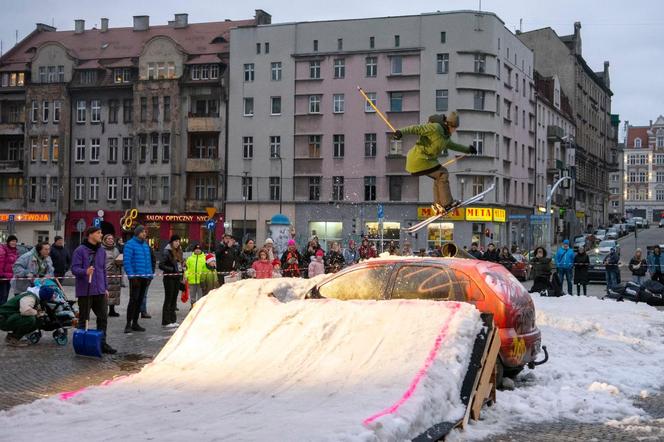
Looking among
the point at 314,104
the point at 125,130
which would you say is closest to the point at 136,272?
the point at 314,104

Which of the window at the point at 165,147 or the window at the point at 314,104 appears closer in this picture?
the window at the point at 314,104

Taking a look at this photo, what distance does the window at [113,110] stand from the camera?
58.3 metres

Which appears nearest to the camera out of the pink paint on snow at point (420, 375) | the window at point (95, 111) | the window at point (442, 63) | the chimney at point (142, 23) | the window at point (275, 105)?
the pink paint on snow at point (420, 375)

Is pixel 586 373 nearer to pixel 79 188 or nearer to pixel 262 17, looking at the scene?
pixel 262 17

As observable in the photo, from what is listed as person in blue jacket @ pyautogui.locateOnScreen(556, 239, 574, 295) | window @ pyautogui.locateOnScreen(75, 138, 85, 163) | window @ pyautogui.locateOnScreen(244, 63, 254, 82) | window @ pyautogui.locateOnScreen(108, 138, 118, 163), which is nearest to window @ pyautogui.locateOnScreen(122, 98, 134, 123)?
window @ pyautogui.locateOnScreen(108, 138, 118, 163)

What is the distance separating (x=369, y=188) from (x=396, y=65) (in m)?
8.15

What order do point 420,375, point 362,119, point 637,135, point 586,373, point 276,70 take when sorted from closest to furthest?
point 420,375, point 586,373, point 362,119, point 276,70, point 637,135

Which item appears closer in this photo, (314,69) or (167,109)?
(314,69)

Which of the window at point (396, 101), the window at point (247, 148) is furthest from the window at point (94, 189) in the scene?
the window at point (396, 101)

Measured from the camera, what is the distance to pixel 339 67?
181ft

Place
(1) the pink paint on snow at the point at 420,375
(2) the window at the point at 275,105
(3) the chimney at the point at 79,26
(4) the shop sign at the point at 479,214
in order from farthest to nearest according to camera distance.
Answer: (3) the chimney at the point at 79,26 < (2) the window at the point at 275,105 < (4) the shop sign at the point at 479,214 < (1) the pink paint on snow at the point at 420,375

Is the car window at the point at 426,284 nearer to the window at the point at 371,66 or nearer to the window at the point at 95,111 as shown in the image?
the window at the point at 371,66

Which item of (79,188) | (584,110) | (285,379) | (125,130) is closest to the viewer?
(285,379)

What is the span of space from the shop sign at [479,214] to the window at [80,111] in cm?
2802
